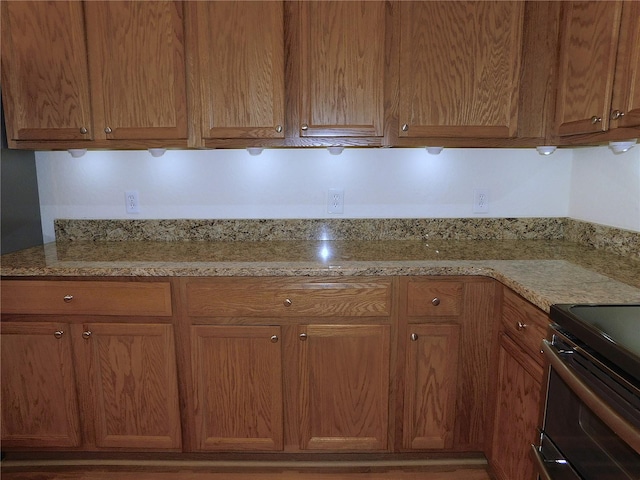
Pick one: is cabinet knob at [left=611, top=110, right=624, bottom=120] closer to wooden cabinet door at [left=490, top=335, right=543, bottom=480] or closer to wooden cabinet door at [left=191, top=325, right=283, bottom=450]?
wooden cabinet door at [left=490, top=335, right=543, bottom=480]

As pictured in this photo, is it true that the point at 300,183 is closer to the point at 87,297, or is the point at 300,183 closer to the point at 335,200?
the point at 335,200

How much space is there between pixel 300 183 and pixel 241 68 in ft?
1.98

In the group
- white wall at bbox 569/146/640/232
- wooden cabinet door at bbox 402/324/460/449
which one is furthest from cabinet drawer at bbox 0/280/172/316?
white wall at bbox 569/146/640/232

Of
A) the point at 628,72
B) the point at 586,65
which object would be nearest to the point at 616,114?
the point at 628,72

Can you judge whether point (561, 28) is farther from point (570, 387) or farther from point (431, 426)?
point (431, 426)

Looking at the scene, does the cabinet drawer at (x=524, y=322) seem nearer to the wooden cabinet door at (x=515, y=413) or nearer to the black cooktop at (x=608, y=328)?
the wooden cabinet door at (x=515, y=413)

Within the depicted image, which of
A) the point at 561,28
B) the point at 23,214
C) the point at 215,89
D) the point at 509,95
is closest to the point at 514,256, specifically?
the point at 509,95

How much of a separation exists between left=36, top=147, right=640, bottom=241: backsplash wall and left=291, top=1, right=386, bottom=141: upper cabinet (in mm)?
333

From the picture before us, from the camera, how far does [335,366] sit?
165cm

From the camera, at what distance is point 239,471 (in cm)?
176

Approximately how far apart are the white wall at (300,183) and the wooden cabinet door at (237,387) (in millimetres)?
688

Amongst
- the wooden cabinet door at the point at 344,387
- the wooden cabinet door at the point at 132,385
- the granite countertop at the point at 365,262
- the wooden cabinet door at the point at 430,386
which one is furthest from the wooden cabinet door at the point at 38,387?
the wooden cabinet door at the point at 430,386

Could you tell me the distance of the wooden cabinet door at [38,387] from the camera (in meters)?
1.65

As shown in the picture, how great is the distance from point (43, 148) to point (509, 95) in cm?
197
